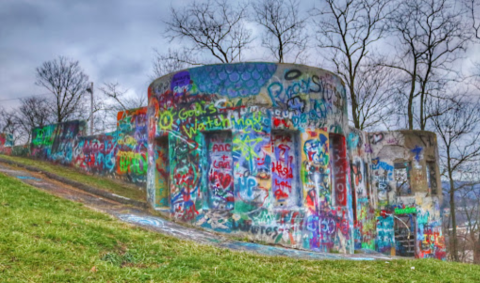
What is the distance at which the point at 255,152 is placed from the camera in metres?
10.7

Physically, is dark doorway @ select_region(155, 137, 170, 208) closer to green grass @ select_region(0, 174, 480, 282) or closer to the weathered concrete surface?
the weathered concrete surface

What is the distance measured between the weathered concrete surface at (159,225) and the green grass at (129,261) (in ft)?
2.65

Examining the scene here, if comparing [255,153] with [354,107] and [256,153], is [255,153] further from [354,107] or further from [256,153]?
[354,107]

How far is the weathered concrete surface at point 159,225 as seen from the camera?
9414 millimetres

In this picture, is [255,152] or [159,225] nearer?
[159,225]

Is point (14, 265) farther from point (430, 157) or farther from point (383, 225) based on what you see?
point (430, 157)

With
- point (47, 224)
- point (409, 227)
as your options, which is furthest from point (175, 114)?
point (409, 227)

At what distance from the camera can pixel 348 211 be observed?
468 inches

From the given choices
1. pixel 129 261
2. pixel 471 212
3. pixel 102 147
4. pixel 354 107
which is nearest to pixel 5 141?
pixel 102 147

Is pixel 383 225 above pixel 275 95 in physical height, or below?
below

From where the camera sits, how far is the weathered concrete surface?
30.9 feet

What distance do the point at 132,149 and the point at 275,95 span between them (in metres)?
8.09

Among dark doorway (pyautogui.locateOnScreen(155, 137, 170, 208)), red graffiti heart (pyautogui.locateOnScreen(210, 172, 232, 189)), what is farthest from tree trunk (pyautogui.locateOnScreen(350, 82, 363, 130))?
red graffiti heart (pyautogui.locateOnScreen(210, 172, 232, 189))

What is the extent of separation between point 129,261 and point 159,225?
3545 mm
